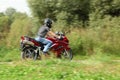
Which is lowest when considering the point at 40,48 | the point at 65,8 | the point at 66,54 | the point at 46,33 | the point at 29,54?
the point at 66,54

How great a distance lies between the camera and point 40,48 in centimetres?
1689

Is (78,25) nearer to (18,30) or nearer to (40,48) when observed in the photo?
(18,30)

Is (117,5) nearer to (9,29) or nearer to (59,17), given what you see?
Result: (59,17)

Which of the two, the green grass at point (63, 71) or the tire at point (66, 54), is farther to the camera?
the tire at point (66, 54)

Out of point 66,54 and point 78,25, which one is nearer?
point 66,54

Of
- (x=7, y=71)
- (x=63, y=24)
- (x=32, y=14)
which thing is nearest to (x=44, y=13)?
(x=32, y=14)

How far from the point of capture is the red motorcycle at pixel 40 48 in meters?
16.8

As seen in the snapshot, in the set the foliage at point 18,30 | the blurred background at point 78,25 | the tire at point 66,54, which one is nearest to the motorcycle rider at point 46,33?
the tire at point 66,54

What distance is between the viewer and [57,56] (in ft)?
56.0

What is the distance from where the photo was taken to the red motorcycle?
1683 centimetres

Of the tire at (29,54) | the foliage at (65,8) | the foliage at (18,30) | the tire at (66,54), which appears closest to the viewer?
the tire at (66,54)

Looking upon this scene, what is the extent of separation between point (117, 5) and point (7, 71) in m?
10.9

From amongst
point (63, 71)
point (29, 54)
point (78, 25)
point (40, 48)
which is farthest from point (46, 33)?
point (78, 25)

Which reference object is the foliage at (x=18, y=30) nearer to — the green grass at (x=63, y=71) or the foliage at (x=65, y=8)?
the foliage at (x=65, y=8)
